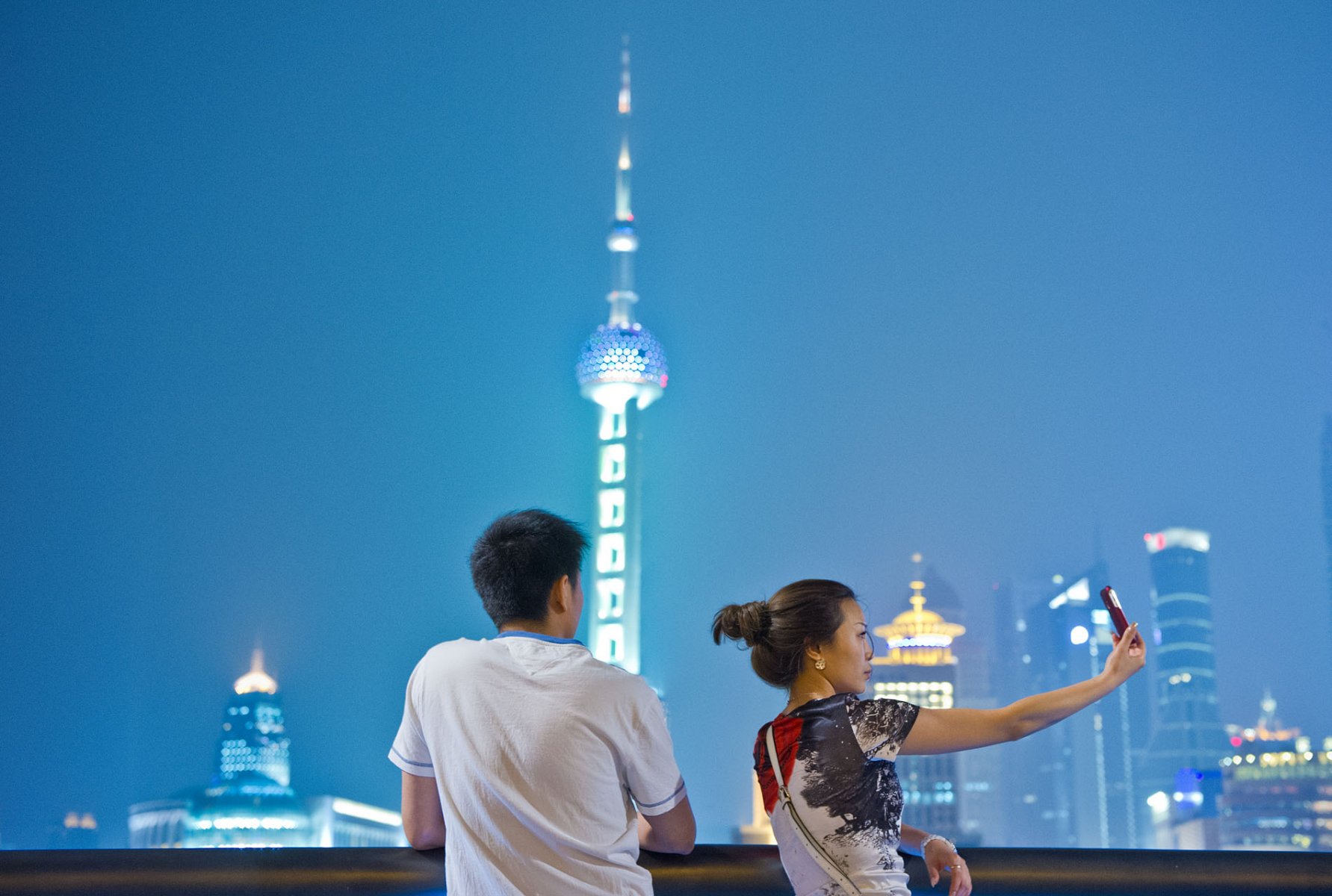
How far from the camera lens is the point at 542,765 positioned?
1.41 meters

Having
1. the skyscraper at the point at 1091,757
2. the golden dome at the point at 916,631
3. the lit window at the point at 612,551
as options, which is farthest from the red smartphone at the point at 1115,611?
the skyscraper at the point at 1091,757

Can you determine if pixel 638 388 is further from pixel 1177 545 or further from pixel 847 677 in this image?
pixel 1177 545

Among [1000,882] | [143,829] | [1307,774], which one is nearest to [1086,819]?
[1307,774]

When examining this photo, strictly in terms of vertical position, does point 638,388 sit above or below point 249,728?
above

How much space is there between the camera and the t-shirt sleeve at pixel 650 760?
4.72ft

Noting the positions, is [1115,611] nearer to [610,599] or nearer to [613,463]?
[610,599]

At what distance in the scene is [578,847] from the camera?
140 cm

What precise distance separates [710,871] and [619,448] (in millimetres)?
43008

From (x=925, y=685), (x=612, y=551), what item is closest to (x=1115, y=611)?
(x=612, y=551)

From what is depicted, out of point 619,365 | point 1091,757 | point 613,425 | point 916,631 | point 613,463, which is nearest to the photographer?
point 619,365

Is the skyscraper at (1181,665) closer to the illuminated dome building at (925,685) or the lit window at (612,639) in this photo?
the illuminated dome building at (925,685)

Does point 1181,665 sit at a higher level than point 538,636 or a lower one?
higher

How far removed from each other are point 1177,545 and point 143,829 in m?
68.0

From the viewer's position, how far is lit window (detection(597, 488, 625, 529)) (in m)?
44.9
